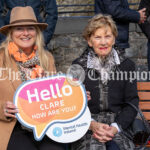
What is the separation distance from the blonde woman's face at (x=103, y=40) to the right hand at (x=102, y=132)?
0.68m

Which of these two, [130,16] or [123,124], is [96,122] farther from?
[130,16]

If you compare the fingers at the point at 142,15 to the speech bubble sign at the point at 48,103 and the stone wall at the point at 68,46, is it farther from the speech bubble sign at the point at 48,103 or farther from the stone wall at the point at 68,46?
the stone wall at the point at 68,46

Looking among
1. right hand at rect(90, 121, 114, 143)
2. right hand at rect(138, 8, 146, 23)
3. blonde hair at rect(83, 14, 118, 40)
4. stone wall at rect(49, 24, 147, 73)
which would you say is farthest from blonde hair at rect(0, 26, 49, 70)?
stone wall at rect(49, 24, 147, 73)

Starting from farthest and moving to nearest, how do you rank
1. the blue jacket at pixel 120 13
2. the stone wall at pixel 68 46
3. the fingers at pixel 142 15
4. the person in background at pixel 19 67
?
the stone wall at pixel 68 46 → the fingers at pixel 142 15 → the blue jacket at pixel 120 13 → the person in background at pixel 19 67

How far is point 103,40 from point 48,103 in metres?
0.80

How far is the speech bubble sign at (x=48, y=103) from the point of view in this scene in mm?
2332

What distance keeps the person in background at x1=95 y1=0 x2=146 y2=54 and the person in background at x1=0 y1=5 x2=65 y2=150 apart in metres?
1.07

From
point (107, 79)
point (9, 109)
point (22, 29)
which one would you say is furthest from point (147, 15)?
point (9, 109)

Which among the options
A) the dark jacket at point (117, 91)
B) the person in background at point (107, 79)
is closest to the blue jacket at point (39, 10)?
the person in background at point (107, 79)

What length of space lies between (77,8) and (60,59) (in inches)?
47.5

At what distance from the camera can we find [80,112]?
8.02 feet

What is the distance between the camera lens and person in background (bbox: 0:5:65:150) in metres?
2.48

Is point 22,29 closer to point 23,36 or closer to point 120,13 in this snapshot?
point 23,36

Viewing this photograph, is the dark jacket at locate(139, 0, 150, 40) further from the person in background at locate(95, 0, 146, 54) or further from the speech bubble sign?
the speech bubble sign
